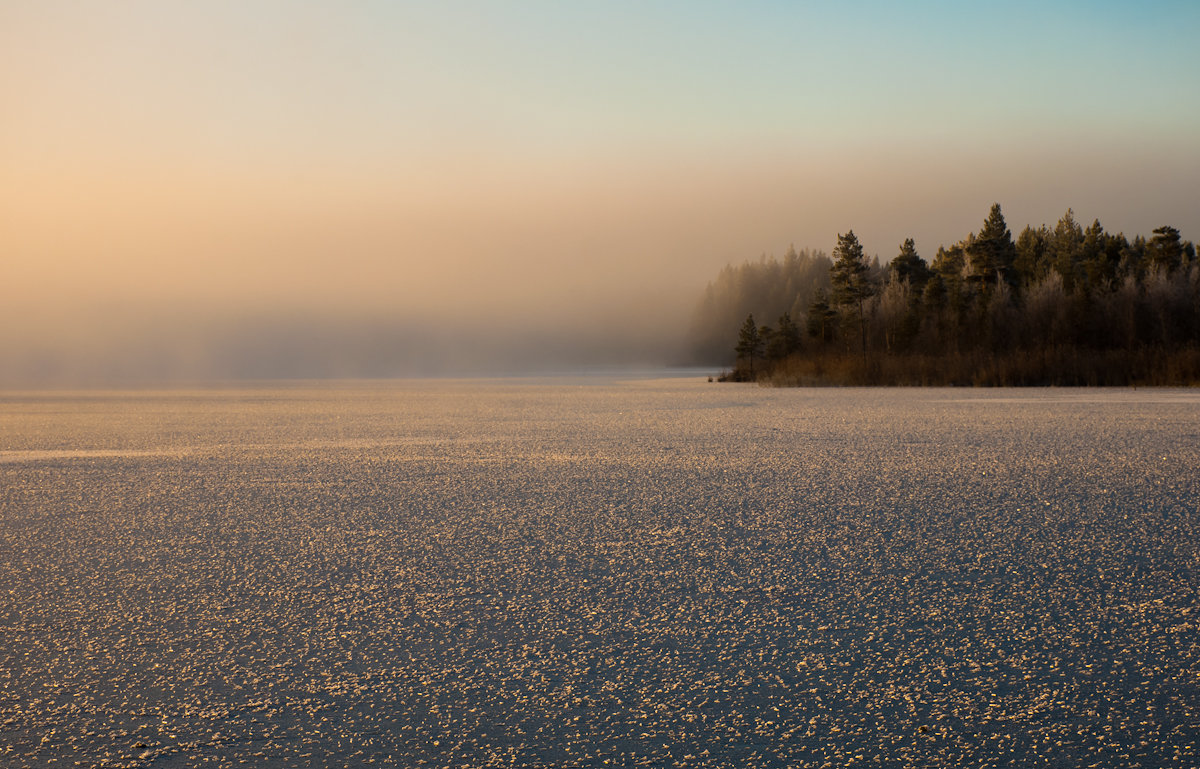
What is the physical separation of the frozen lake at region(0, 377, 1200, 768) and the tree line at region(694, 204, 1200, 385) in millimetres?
29603

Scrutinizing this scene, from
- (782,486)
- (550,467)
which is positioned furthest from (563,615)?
(550,467)

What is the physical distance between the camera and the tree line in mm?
36031

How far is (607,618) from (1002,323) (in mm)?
52018

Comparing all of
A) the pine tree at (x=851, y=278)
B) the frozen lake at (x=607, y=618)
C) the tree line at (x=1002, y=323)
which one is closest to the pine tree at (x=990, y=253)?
the tree line at (x=1002, y=323)

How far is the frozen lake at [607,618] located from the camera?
8.38ft

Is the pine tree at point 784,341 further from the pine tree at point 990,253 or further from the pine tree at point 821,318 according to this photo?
the pine tree at point 990,253

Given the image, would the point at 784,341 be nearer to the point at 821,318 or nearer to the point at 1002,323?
the point at 821,318

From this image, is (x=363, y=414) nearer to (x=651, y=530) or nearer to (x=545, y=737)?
(x=651, y=530)

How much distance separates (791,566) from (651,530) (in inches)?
49.9

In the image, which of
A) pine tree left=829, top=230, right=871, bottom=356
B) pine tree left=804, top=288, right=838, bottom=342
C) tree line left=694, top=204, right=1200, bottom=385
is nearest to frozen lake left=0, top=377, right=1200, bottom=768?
tree line left=694, top=204, right=1200, bottom=385

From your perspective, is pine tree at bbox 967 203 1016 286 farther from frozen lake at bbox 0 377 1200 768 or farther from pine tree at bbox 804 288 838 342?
frozen lake at bbox 0 377 1200 768

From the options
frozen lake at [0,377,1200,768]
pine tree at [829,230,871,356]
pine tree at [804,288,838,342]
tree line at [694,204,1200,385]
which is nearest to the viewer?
frozen lake at [0,377,1200,768]

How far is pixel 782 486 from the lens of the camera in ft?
25.5

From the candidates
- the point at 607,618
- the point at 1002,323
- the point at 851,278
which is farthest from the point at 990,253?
the point at 607,618
